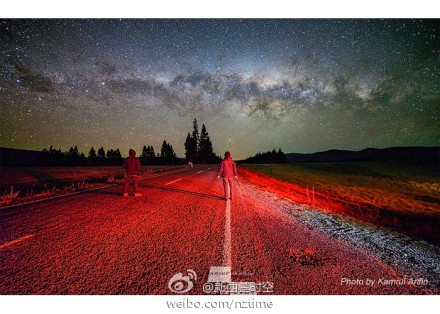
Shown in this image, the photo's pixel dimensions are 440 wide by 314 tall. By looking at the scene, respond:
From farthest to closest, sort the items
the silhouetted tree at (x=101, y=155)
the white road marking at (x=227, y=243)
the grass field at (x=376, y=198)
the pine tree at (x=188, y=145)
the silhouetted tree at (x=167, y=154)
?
1. the silhouetted tree at (x=101, y=155)
2. the silhouetted tree at (x=167, y=154)
3. the pine tree at (x=188, y=145)
4. the grass field at (x=376, y=198)
5. the white road marking at (x=227, y=243)

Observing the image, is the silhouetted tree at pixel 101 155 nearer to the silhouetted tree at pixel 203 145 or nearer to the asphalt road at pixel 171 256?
the silhouetted tree at pixel 203 145

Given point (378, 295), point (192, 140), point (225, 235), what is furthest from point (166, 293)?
point (192, 140)

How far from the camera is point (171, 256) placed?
3426 mm

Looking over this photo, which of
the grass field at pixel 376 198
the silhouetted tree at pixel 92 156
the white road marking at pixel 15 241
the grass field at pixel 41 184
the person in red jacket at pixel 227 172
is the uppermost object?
the silhouetted tree at pixel 92 156

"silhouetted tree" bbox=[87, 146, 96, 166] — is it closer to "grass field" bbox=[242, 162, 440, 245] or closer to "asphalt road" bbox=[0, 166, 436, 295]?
"grass field" bbox=[242, 162, 440, 245]

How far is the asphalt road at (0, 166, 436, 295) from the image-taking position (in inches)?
112

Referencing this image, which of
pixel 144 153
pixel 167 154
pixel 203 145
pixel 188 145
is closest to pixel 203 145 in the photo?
pixel 203 145

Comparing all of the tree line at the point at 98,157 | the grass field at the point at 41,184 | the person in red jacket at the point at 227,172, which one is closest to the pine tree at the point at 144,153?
the tree line at the point at 98,157

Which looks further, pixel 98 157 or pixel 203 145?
pixel 98 157

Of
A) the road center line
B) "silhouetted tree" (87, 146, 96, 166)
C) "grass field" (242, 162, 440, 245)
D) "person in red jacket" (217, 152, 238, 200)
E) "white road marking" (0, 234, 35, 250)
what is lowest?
"grass field" (242, 162, 440, 245)

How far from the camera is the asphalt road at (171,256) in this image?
2.84 meters

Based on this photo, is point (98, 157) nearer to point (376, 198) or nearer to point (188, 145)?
point (188, 145)

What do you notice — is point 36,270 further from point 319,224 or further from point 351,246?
point 319,224

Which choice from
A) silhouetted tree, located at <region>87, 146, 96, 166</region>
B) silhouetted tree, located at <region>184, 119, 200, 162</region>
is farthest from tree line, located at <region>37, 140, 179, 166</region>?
silhouetted tree, located at <region>184, 119, 200, 162</region>
